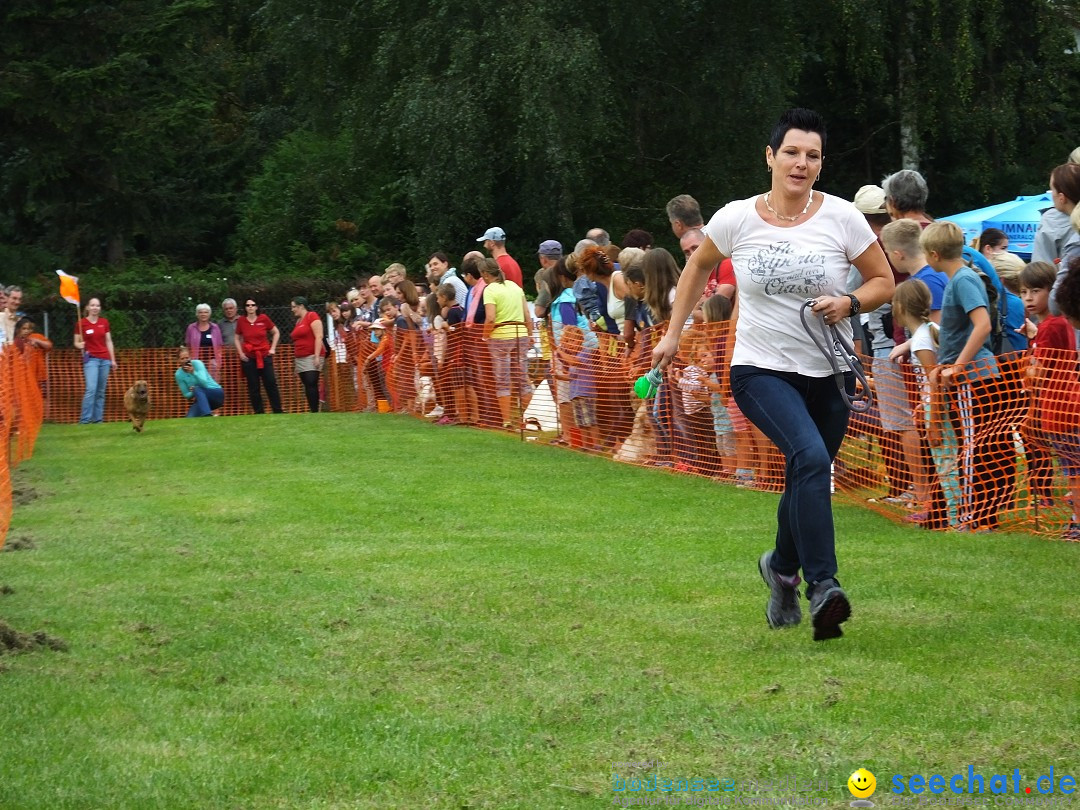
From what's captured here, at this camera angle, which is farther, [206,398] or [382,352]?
[206,398]

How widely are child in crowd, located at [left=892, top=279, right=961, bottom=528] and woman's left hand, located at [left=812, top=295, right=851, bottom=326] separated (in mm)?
3323

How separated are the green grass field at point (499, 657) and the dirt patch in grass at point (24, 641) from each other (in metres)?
0.08

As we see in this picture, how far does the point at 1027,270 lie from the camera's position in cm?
905

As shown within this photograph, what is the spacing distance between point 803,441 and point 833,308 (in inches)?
20.3

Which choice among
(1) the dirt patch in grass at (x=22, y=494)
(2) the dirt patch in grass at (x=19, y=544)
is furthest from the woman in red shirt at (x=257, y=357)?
(2) the dirt patch in grass at (x=19, y=544)

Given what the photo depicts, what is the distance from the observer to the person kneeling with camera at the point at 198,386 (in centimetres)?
2255

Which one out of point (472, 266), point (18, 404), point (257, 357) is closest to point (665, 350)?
point (472, 266)

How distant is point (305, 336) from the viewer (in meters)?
23.3

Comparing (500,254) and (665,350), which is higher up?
(500,254)

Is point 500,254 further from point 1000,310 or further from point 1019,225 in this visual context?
point 1000,310

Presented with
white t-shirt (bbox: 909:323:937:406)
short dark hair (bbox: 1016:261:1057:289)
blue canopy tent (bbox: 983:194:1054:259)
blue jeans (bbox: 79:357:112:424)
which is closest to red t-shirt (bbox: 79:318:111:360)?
blue jeans (bbox: 79:357:112:424)

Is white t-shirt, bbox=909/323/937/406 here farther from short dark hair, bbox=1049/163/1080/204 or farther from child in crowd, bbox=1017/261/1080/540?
short dark hair, bbox=1049/163/1080/204

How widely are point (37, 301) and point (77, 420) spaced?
4.52 m

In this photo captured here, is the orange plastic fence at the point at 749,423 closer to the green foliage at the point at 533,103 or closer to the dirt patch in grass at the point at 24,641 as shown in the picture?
the dirt patch in grass at the point at 24,641
